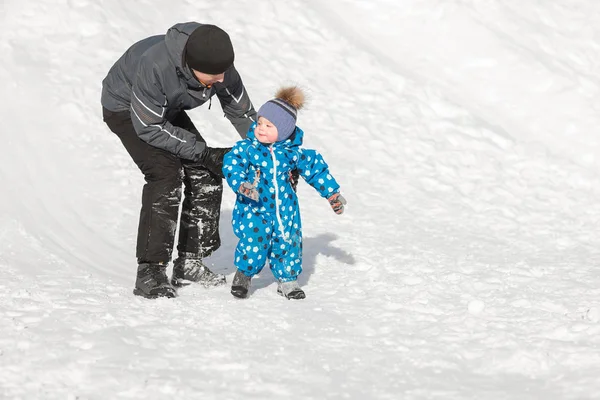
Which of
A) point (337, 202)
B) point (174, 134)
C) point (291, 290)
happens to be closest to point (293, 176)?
point (337, 202)

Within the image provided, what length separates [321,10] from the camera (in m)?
12.1

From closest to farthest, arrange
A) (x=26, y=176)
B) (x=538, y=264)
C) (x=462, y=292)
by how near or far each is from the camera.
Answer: (x=462, y=292)
(x=538, y=264)
(x=26, y=176)

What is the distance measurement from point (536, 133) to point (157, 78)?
5.98m

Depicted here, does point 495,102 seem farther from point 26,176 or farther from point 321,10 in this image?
point 26,176

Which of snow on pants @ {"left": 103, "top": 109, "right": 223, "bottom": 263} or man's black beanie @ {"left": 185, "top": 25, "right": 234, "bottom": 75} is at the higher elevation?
man's black beanie @ {"left": 185, "top": 25, "right": 234, "bottom": 75}

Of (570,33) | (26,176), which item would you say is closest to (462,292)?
(26,176)

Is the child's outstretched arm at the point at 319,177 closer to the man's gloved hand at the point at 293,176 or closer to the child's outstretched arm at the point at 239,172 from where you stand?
the man's gloved hand at the point at 293,176

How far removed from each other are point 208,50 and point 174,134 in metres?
0.62

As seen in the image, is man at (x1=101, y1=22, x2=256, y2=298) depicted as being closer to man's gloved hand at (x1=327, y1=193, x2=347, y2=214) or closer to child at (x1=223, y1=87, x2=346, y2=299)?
child at (x1=223, y1=87, x2=346, y2=299)

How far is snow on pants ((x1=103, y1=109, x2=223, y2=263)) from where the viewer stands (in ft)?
18.6

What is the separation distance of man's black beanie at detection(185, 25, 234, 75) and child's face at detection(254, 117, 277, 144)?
481mm

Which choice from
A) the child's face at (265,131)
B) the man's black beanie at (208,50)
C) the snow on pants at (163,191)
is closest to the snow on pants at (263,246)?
the snow on pants at (163,191)

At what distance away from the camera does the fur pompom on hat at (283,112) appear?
5633mm

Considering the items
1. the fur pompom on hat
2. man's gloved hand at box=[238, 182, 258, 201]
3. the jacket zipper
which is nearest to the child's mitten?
man's gloved hand at box=[238, 182, 258, 201]
